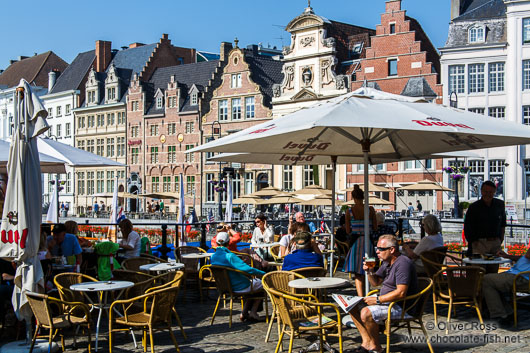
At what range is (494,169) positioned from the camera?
119ft

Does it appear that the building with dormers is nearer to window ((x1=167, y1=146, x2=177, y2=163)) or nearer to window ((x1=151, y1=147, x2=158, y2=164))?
window ((x1=167, y1=146, x2=177, y2=163))

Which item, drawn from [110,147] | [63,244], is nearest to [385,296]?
[63,244]

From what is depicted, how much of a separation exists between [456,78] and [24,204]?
109ft

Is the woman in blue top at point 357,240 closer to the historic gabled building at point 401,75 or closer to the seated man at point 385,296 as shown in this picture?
the seated man at point 385,296

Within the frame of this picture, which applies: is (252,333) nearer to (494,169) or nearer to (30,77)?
(494,169)

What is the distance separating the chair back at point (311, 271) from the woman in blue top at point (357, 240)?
81 centimetres

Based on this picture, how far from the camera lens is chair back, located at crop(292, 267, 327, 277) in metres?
7.73

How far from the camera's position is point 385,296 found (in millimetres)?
6227

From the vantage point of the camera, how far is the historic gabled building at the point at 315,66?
40875 millimetres

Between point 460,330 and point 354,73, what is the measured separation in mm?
34243

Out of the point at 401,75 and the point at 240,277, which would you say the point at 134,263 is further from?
the point at 401,75

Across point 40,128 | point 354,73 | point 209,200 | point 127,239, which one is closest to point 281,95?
point 354,73

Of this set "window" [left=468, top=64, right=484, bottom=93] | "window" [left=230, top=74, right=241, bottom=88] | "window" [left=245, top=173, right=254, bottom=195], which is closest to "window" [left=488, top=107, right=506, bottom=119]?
"window" [left=468, top=64, right=484, bottom=93]

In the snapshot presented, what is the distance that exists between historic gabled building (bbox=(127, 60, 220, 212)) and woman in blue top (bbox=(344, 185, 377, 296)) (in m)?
40.0
